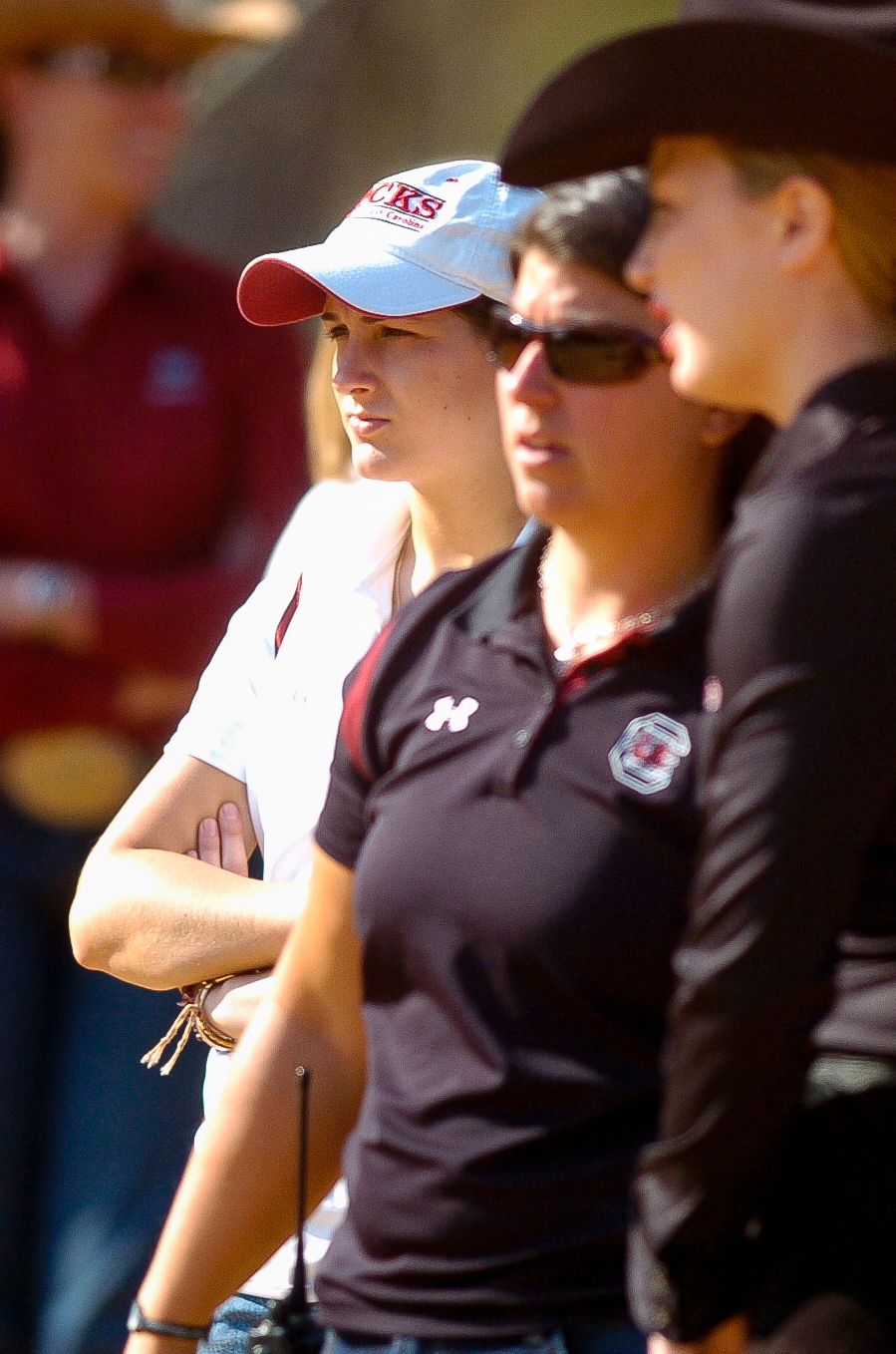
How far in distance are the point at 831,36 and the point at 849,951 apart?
68cm

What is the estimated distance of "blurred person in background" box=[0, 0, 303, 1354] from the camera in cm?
376

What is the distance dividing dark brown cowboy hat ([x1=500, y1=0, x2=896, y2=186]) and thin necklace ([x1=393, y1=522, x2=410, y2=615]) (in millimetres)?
923

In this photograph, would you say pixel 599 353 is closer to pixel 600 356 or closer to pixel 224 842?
pixel 600 356

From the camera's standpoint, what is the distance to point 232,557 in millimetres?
3881

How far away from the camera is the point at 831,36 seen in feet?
5.54

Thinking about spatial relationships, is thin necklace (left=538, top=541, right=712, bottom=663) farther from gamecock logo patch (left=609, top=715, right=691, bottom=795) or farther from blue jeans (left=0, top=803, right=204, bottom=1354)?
blue jeans (left=0, top=803, right=204, bottom=1354)

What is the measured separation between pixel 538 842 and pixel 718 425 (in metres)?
0.41

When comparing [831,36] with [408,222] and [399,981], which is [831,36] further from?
[408,222]

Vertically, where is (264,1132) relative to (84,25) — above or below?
below

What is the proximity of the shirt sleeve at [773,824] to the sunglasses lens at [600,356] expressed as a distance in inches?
12.1

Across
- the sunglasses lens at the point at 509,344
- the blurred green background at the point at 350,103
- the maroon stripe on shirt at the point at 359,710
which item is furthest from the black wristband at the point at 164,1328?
the blurred green background at the point at 350,103

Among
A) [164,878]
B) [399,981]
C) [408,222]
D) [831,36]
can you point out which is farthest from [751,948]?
[408,222]

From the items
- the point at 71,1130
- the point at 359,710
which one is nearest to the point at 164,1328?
the point at 359,710

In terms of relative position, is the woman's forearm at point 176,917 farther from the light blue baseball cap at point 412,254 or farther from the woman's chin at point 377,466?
the light blue baseball cap at point 412,254
